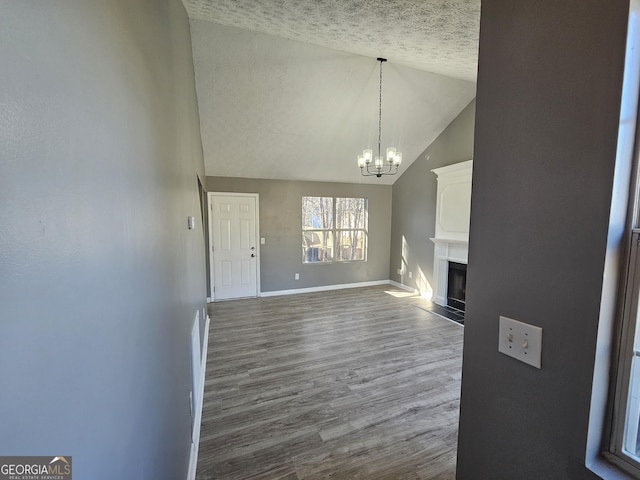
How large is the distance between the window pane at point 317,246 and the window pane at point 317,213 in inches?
5.3

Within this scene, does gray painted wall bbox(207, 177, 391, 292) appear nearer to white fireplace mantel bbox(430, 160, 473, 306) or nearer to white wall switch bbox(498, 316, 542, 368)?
white fireplace mantel bbox(430, 160, 473, 306)

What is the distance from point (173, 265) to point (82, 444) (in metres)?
1.09

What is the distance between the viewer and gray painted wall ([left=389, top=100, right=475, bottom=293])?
5.07 m

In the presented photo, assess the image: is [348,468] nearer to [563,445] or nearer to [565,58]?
[563,445]

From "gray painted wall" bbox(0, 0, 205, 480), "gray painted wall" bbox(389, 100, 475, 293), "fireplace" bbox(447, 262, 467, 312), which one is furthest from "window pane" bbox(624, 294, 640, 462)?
"gray painted wall" bbox(389, 100, 475, 293)

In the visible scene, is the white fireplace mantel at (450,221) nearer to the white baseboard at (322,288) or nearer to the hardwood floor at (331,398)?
the hardwood floor at (331,398)

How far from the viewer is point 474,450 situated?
3.51 feet

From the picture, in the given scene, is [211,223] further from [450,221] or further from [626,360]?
[626,360]

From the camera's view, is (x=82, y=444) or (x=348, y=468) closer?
(x=82, y=444)

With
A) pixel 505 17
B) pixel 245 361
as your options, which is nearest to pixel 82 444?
pixel 505 17

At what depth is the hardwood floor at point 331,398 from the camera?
1921 millimetres

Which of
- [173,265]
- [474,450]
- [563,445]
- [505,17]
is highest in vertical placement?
[505,17]

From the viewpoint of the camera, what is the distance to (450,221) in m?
5.13

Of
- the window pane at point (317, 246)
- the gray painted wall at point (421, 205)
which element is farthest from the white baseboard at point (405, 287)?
the window pane at point (317, 246)
